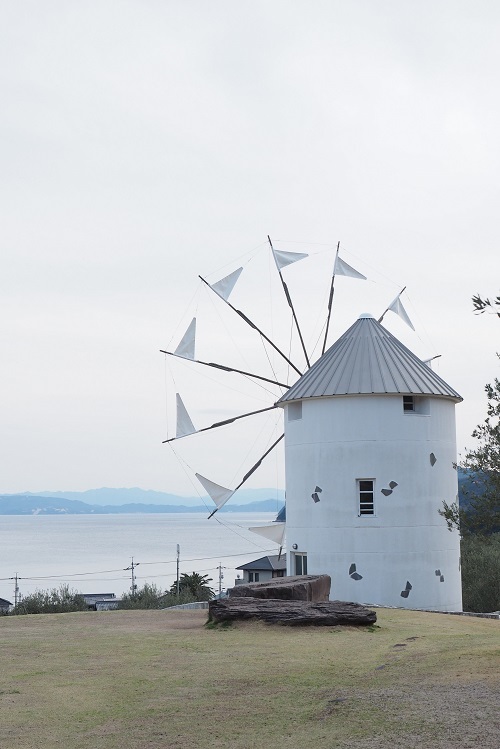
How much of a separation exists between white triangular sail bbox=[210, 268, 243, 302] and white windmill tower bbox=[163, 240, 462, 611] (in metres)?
7.15

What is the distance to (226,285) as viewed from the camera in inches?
1366

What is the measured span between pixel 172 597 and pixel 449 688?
2773 cm

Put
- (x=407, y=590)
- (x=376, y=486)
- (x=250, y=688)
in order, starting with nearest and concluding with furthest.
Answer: (x=250, y=688) → (x=407, y=590) → (x=376, y=486)

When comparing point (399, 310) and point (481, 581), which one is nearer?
point (399, 310)

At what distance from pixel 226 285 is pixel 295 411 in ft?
24.7

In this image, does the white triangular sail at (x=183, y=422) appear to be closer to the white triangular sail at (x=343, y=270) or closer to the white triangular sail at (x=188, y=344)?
the white triangular sail at (x=188, y=344)

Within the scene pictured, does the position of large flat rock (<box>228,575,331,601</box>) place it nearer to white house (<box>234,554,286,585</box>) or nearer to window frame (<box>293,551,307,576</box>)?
window frame (<box>293,551,307,576</box>)

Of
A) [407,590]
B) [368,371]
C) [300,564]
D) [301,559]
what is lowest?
[407,590]

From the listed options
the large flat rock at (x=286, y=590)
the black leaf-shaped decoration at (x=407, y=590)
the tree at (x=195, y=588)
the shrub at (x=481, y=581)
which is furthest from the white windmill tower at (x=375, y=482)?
the tree at (x=195, y=588)

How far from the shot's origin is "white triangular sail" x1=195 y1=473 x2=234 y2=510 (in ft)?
111

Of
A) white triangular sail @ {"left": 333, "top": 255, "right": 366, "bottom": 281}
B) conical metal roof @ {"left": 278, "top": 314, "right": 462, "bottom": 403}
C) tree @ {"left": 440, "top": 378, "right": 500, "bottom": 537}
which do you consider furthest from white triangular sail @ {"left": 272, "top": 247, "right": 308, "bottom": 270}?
tree @ {"left": 440, "top": 378, "right": 500, "bottom": 537}

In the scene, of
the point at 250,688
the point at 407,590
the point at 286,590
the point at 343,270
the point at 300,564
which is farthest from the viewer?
the point at 343,270

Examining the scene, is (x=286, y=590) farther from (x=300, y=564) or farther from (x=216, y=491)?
(x=216, y=491)

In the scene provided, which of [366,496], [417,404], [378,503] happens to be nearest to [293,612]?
[378,503]
